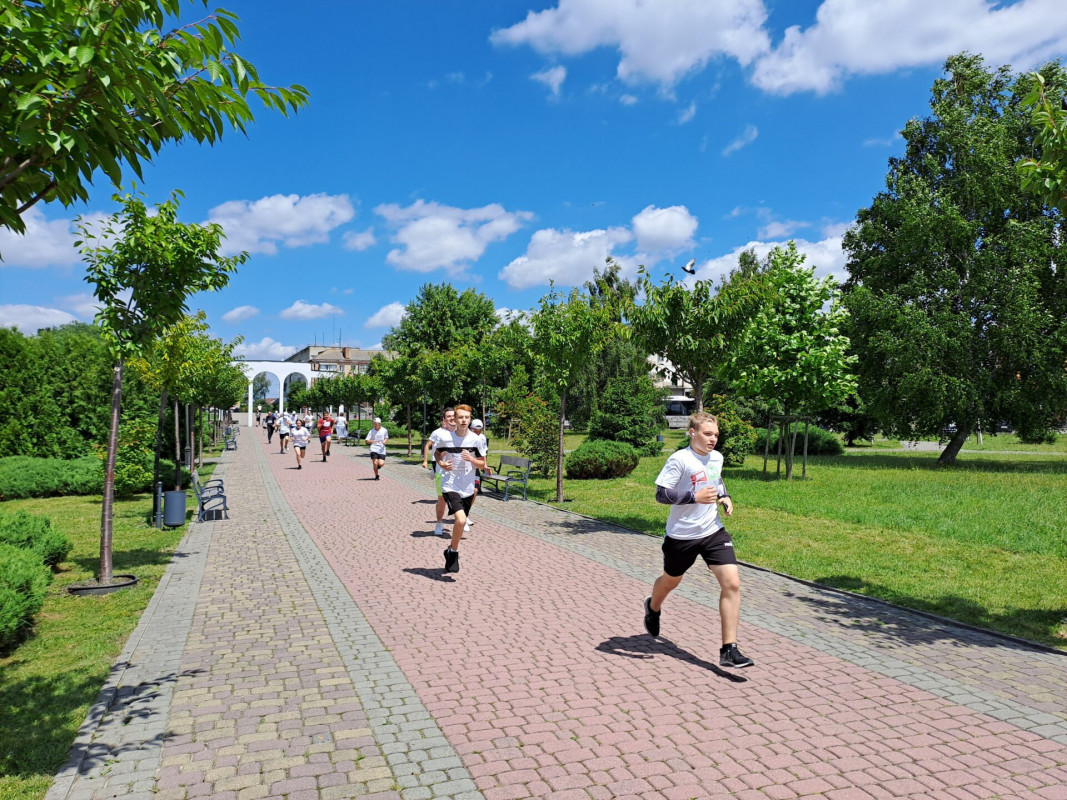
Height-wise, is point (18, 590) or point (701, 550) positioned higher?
point (701, 550)

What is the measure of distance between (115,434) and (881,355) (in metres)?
26.0

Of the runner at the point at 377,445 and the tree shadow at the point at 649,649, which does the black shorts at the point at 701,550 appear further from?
the runner at the point at 377,445

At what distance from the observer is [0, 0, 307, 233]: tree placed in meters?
2.71

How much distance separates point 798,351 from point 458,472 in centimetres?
1399

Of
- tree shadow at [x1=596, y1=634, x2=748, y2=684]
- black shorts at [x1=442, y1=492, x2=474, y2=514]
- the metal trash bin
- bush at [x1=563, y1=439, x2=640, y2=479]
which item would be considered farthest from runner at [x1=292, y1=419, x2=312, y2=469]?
tree shadow at [x1=596, y1=634, x2=748, y2=684]

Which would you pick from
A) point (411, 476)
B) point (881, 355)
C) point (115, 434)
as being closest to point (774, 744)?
point (115, 434)

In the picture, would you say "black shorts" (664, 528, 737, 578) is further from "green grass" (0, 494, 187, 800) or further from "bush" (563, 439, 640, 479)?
"bush" (563, 439, 640, 479)

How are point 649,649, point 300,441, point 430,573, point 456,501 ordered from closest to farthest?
point 649,649, point 430,573, point 456,501, point 300,441

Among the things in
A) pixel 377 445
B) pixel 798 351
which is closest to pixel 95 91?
pixel 377 445

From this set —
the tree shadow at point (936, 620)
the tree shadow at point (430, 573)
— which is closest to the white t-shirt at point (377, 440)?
the tree shadow at point (430, 573)

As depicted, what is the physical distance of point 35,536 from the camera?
750 centimetres

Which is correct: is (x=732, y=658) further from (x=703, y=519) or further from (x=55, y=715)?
(x=55, y=715)

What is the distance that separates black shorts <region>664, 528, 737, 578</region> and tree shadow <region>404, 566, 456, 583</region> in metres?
3.23

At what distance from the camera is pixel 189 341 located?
13.2 m
